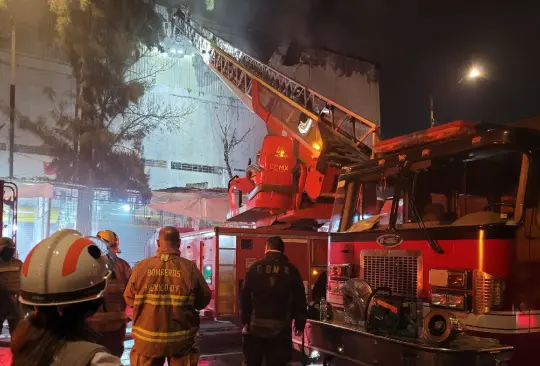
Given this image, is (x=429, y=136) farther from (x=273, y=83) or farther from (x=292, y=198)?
(x=273, y=83)

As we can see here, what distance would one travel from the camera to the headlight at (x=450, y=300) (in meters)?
3.63

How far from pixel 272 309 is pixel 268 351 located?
0.39 metres

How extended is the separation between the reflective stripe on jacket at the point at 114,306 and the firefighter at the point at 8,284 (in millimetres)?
1710

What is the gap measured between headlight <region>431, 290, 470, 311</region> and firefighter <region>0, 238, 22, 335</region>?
14.9 ft

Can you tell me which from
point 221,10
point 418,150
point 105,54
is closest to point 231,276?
point 418,150

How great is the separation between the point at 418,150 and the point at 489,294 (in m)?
1.45

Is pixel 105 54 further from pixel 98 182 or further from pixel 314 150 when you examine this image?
pixel 314 150

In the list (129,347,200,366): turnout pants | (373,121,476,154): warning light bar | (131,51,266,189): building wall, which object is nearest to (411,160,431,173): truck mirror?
(373,121,476,154): warning light bar

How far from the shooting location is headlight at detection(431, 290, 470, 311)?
3.63 meters

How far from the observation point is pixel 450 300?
374 centimetres

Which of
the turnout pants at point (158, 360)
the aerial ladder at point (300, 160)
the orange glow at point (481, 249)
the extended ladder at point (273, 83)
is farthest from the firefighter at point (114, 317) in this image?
the extended ladder at point (273, 83)

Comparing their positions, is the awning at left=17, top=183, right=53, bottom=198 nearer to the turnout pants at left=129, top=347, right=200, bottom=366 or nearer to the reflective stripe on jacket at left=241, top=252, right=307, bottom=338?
Result: the reflective stripe on jacket at left=241, top=252, right=307, bottom=338

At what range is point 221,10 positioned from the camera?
19.7 metres

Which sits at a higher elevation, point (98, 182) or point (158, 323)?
point (98, 182)
